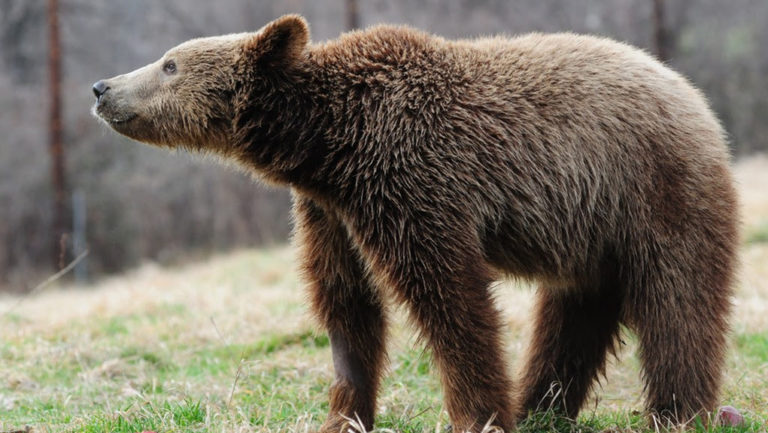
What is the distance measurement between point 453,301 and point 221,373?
9.00 feet

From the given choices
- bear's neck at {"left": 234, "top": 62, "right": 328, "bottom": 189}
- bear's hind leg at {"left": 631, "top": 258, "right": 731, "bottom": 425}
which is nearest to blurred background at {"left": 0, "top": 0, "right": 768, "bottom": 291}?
bear's neck at {"left": 234, "top": 62, "right": 328, "bottom": 189}

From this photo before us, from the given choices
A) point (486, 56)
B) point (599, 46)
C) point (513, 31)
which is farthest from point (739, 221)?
point (513, 31)

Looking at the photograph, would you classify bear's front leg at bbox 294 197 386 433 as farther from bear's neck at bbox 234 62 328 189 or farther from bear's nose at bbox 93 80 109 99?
bear's nose at bbox 93 80 109 99

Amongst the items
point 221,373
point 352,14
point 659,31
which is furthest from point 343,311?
point 659,31

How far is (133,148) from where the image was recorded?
20.6 meters

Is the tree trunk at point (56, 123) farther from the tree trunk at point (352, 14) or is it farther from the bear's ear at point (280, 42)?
the bear's ear at point (280, 42)

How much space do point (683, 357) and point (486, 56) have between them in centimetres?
190

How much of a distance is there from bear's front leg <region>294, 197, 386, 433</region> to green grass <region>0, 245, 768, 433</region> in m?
0.22

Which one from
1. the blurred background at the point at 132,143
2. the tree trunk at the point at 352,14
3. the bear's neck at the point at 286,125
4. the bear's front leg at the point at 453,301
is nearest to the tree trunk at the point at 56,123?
the blurred background at the point at 132,143

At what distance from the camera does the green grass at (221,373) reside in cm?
471

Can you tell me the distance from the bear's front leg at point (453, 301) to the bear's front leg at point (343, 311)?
1.47 feet

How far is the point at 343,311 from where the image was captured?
4.72m

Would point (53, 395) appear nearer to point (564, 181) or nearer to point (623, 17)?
point (564, 181)

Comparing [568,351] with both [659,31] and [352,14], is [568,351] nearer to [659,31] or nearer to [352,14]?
[352,14]
